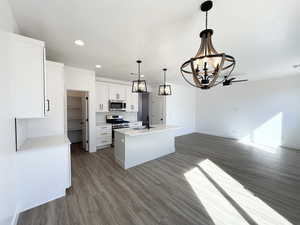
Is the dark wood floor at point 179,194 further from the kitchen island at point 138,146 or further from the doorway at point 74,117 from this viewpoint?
the doorway at point 74,117

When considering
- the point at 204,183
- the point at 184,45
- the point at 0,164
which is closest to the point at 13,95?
the point at 0,164

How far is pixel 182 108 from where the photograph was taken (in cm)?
708

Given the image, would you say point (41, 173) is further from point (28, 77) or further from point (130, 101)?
point (130, 101)

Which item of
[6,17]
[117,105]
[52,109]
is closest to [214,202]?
[52,109]

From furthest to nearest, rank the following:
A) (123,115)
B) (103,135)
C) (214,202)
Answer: (123,115) < (103,135) < (214,202)

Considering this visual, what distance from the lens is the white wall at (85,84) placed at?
150 inches

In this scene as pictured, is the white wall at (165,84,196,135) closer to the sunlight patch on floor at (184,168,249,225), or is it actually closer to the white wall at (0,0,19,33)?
the sunlight patch on floor at (184,168,249,225)

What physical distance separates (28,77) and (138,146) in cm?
257

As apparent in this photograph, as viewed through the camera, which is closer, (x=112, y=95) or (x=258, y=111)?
(x=112, y=95)

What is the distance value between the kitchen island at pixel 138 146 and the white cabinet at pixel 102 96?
1899 mm

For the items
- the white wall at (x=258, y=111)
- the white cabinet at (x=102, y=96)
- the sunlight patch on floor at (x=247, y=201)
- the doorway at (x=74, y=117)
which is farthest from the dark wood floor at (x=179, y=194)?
the white cabinet at (x=102, y=96)

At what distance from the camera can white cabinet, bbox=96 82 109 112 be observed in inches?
188

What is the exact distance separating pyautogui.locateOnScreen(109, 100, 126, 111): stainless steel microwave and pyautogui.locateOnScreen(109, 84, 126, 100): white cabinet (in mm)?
165

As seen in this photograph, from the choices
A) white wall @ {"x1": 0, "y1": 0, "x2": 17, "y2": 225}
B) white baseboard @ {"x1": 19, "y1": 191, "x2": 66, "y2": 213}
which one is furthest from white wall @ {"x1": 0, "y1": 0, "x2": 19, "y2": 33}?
white baseboard @ {"x1": 19, "y1": 191, "x2": 66, "y2": 213}
